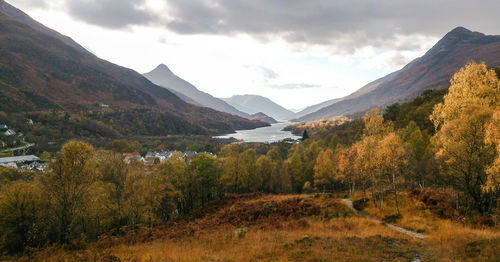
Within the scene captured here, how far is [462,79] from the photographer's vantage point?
27609 mm

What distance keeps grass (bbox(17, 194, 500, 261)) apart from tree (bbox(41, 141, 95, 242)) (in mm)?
12397

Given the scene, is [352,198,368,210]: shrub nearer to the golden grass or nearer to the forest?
the forest

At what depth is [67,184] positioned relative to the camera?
1096 inches

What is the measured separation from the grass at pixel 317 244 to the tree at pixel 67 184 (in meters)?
12.4

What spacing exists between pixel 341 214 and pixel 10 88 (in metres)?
275

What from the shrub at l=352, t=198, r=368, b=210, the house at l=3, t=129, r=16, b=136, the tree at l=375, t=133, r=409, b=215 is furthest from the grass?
the house at l=3, t=129, r=16, b=136

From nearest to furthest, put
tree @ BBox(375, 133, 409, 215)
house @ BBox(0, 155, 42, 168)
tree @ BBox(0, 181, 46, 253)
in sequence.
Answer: tree @ BBox(0, 181, 46, 253) → tree @ BBox(375, 133, 409, 215) → house @ BBox(0, 155, 42, 168)

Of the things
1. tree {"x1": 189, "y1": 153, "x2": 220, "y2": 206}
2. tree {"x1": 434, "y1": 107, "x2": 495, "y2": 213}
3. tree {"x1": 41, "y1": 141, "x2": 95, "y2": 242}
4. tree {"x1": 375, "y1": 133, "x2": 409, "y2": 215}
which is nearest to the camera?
tree {"x1": 434, "y1": 107, "x2": 495, "y2": 213}

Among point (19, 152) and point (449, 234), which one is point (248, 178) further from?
point (19, 152)

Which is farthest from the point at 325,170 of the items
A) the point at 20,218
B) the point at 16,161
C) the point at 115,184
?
the point at 16,161

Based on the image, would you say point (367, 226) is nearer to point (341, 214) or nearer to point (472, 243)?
point (341, 214)

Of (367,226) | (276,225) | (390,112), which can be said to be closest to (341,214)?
(367,226)

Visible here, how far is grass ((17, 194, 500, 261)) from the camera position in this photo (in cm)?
1320

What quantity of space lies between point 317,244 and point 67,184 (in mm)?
28655
